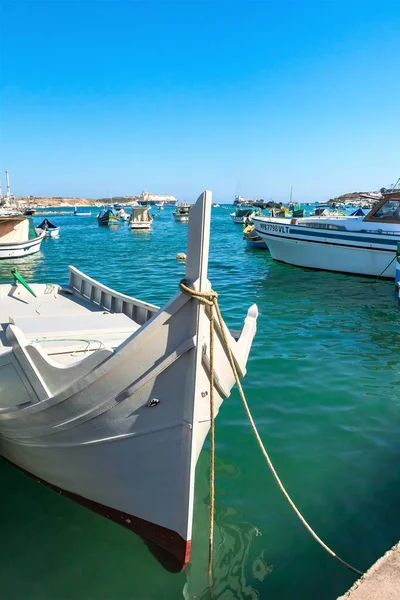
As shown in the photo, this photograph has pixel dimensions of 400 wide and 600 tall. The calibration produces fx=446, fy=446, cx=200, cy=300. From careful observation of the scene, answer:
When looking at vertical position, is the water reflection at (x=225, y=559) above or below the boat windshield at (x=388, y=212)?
below

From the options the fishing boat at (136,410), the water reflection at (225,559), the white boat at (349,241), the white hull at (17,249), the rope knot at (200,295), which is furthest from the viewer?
the white hull at (17,249)

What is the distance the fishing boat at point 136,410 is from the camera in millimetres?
3564

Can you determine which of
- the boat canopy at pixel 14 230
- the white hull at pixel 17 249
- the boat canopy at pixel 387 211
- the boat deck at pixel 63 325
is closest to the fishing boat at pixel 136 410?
the boat deck at pixel 63 325

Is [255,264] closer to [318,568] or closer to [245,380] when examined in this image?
[245,380]

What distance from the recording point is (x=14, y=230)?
26172mm

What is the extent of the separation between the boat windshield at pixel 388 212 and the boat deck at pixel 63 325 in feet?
47.1

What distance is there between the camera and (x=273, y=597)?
3953 millimetres

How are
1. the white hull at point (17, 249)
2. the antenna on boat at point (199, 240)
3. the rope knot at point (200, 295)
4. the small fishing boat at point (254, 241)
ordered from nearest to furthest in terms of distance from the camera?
the antenna on boat at point (199, 240) < the rope knot at point (200, 295) < the white hull at point (17, 249) < the small fishing boat at point (254, 241)

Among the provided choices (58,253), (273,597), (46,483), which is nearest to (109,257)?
(58,253)

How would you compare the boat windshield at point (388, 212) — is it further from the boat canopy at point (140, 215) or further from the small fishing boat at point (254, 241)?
the boat canopy at point (140, 215)

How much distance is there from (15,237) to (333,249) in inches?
707

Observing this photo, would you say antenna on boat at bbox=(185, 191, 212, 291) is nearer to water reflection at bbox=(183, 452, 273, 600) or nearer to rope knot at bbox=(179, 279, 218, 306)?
rope knot at bbox=(179, 279, 218, 306)

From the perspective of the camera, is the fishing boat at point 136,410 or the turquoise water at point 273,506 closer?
the fishing boat at point 136,410

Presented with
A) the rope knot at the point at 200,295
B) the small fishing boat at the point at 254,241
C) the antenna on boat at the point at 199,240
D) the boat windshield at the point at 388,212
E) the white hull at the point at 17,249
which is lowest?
the white hull at the point at 17,249
